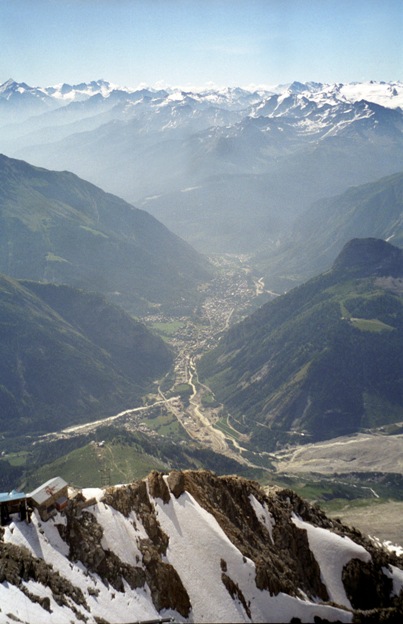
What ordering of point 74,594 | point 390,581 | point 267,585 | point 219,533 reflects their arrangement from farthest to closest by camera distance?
point 390,581, point 219,533, point 267,585, point 74,594

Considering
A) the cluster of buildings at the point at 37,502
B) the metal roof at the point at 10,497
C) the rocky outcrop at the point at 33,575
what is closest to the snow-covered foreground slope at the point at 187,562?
the rocky outcrop at the point at 33,575

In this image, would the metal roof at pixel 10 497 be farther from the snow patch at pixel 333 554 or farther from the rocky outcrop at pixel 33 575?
the snow patch at pixel 333 554

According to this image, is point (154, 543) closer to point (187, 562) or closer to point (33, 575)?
point (187, 562)

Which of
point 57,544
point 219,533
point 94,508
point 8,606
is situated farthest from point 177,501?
point 8,606

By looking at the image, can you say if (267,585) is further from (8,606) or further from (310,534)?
(8,606)

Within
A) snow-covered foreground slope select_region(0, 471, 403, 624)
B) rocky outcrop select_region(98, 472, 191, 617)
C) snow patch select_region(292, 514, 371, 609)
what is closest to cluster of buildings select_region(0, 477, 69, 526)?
snow-covered foreground slope select_region(0, 471, 403, 624)

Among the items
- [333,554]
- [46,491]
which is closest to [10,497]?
[46,491]

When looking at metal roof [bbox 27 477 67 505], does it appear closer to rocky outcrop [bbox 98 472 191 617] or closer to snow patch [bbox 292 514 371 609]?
rocky outcrop [bbox 98 472 191 617]
